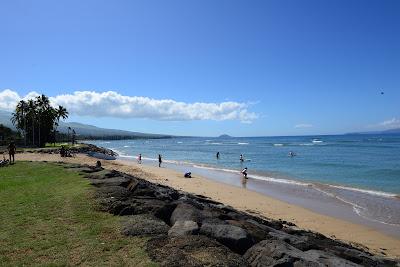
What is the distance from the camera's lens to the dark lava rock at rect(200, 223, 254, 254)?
8.10m

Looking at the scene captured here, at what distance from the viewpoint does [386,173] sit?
37438 millimetres

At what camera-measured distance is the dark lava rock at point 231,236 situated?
810 cm

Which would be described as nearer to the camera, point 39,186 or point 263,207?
point 39,186

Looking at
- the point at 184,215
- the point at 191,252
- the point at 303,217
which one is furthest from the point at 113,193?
the point at 303,217

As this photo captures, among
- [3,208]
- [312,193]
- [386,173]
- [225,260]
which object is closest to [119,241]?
[225,260]

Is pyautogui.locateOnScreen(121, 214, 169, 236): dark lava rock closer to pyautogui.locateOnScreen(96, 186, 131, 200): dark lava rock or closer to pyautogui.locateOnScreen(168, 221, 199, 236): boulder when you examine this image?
pyautogui.locateOnScreen(168, 221, 199, 236): boulder

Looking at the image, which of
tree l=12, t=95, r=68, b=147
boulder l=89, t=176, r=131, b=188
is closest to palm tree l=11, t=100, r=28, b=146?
tree l=12, t=95, r=68, b=147

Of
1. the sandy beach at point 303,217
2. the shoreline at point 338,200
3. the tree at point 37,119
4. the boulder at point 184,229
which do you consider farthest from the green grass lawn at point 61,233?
the tree at point 37,119

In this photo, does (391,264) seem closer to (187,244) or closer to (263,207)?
(187,244)

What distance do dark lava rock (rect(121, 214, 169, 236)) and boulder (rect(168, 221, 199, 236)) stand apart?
22 cm

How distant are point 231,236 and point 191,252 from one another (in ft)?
4.09

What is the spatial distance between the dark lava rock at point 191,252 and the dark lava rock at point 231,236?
0.37 m

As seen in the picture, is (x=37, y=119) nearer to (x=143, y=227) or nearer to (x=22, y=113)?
(x=22, y=113)

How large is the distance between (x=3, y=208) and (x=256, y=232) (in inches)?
291
